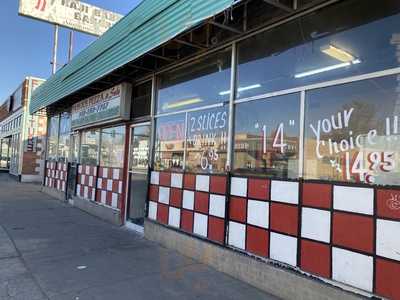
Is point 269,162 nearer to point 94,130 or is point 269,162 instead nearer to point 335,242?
point 335,242

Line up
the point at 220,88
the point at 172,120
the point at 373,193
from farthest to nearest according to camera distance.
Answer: the point at 172,120 → the point at 220,88 → the point at 373,193

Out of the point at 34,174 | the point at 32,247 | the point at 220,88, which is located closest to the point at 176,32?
the point at 220,88

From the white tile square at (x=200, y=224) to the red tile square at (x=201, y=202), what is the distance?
89 millimetres

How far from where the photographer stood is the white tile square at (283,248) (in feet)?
12.6

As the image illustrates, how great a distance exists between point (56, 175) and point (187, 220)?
867 cm

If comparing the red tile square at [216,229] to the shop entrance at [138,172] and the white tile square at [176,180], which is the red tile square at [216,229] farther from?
the shop entrance at [138,172]

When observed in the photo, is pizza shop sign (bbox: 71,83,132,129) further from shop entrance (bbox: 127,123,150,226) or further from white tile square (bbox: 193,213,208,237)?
white tile square (bbox: 193,213,208,237)

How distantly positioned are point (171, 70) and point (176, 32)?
1962 millimetres

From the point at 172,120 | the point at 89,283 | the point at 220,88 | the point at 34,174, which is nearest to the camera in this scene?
the point at 89,283

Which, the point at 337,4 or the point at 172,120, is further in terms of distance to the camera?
the point at 172,120

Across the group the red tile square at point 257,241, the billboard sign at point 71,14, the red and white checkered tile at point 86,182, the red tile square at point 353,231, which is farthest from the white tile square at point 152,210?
the billboard sign at point 71,14

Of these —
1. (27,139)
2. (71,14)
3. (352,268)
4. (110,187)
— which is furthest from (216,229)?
(27,139)

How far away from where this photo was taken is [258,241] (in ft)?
14.0

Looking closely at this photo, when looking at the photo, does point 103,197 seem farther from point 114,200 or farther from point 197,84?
point 197,84
